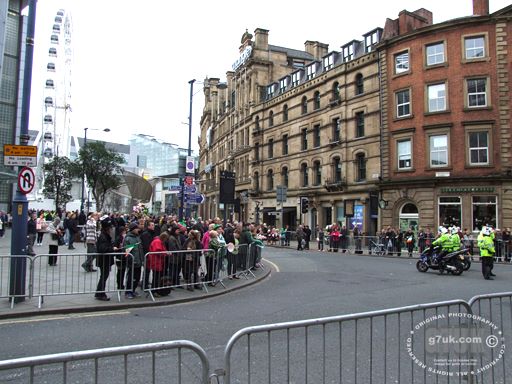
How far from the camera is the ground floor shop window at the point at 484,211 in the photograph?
2638 cm

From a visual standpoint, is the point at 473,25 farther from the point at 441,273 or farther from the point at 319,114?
the point at 441,273

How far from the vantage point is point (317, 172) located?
38688 mm

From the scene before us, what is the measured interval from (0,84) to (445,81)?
3777 cm

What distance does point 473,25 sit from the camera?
27.8 m

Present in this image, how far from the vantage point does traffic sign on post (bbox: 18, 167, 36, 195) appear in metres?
9.01

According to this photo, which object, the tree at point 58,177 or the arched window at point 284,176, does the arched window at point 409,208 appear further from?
the tree at point 58,177

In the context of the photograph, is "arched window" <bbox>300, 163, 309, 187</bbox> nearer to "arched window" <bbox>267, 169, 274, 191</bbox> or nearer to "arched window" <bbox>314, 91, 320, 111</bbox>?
"arched window" <bbox>314, 91, 320, 111</bbox>

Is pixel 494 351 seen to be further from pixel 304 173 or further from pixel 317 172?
pixel 304 173

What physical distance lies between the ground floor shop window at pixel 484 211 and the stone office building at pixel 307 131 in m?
6.89

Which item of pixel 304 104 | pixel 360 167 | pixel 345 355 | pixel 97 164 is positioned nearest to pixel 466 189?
pixel 360 167

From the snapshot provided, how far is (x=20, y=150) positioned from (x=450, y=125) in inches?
1024

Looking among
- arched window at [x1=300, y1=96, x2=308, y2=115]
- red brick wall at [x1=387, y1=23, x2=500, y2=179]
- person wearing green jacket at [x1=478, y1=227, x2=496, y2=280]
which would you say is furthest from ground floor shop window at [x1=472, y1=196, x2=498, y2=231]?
arched window at [x1=300, y1=96, x2=308, y2=115]

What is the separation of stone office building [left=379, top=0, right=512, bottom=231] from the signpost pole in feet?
81.6

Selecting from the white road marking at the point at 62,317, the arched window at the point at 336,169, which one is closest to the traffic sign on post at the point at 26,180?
the white road marking at the point at 62,317
